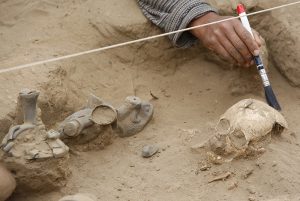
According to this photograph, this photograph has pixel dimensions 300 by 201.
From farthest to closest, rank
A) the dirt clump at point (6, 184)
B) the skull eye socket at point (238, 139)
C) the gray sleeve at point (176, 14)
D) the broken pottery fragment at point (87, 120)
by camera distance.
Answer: the gray sleeve at point (176, 14)
the broken pottery fragment at point (87, 120)
the skull eye socket at point (238, 139)
the dirt clump at point (6, 184)

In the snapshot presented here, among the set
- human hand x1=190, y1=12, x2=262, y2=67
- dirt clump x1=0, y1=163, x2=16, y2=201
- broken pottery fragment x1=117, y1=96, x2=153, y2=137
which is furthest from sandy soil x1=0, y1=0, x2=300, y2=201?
human hand x1=190, y1=12, x2=262, y2=67

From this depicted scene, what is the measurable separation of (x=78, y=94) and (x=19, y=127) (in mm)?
721

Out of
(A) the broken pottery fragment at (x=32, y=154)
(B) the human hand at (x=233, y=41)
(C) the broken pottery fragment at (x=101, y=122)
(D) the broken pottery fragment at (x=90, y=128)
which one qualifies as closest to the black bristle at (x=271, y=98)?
(B) the human hand at (x=233, y=41)

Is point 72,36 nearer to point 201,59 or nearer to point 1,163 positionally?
point 201,59

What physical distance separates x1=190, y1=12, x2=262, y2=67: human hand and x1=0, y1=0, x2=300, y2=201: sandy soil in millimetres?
300

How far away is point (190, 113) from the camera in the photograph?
2.92 metres

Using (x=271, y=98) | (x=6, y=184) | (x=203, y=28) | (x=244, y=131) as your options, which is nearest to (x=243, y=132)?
(x=244, y=131)

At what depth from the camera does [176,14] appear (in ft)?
10.0

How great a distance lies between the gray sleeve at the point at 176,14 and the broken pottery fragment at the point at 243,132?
73 cm

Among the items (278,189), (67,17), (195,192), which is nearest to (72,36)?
(67,17)

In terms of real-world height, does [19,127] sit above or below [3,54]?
above

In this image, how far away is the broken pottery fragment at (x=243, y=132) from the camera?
7.73ft

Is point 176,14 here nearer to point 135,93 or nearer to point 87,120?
point 135,93

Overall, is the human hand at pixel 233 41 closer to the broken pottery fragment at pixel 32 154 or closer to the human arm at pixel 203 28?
the human arm at pixel 203 28
